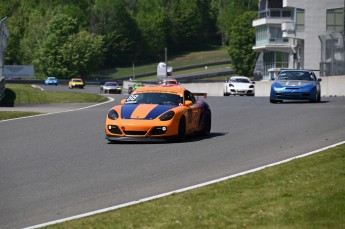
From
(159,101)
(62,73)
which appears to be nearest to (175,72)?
(62,73)

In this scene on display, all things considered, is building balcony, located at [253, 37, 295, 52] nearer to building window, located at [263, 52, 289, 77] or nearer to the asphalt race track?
building window, located at [263, 52, 289, 77]

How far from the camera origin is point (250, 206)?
31.4 feet

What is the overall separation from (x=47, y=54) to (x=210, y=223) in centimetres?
13370

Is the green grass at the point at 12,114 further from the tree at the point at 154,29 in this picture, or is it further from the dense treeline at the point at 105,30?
the tree at the point at 154,29

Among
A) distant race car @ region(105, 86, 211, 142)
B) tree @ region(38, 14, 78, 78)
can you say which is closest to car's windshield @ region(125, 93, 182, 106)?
distant race car @ region(105, 86, 211, 142)

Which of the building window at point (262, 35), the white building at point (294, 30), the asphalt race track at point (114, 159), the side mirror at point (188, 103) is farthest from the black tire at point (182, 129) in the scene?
the building window at point (262, 35)

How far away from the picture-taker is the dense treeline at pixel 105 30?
140500 mm

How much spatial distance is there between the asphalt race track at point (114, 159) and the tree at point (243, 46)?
10982 centimetres

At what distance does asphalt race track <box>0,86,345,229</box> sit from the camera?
1080 cm

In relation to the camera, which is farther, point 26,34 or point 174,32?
point 174,32

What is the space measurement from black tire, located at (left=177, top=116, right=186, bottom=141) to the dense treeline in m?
121

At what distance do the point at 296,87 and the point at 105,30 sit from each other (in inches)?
5227

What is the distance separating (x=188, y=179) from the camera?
1226cm

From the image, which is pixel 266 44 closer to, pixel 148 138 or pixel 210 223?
pixel 148 138
